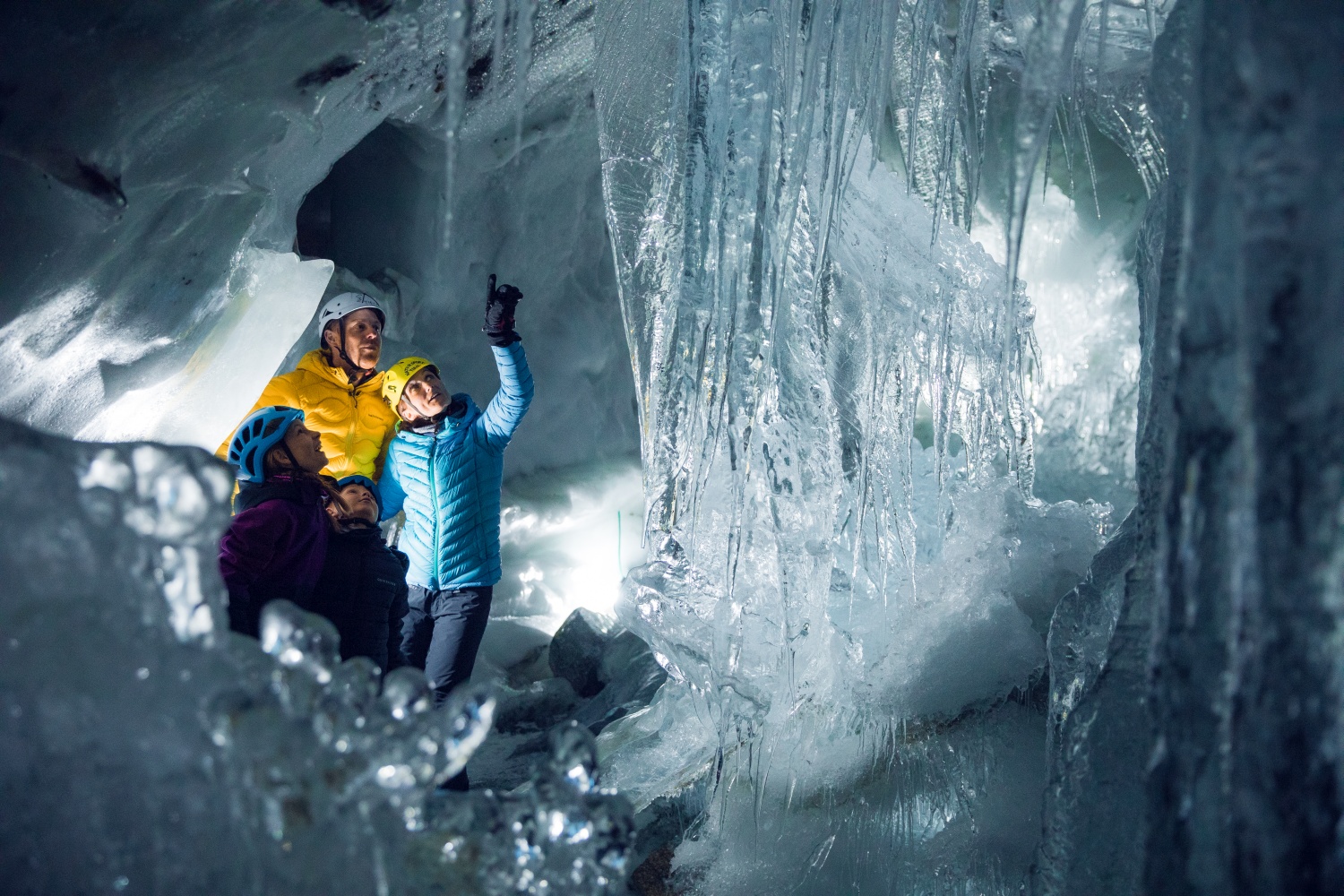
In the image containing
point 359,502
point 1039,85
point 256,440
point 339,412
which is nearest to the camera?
point 1039,85

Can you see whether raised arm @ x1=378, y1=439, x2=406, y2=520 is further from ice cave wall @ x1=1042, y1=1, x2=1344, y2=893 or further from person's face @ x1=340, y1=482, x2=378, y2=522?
ice cave wall @ x1=1042, y1=1, x2=1344, y2=893

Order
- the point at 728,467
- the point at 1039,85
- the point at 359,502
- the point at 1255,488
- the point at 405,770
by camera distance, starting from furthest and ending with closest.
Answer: the point at 359,502 → the point at 728,467 → the point at 1039,85 → the point at 405,770 → the point at 1255,488

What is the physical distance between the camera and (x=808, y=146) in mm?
2699

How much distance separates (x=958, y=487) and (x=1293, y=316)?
7.28ft

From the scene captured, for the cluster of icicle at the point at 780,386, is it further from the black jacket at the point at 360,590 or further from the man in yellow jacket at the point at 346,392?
the man in yellow jacket at the point at 346,392

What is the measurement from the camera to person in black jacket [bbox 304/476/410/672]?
2.65 metres

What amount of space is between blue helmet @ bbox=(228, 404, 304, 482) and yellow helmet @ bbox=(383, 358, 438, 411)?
17.1 inches

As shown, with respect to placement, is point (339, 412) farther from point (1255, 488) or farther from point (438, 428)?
point (1255, 488)

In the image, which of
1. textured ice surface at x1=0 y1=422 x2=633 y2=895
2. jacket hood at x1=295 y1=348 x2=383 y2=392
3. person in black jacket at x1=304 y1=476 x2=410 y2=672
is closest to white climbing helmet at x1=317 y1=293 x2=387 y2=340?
jacket hood at x1=295 y1=348 x2=383 y2=392

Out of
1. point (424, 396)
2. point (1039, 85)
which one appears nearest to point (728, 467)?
point (424, 396)

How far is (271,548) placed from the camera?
7.88ft

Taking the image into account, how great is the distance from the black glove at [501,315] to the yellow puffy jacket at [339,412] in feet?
1.69

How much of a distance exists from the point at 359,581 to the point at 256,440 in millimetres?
487

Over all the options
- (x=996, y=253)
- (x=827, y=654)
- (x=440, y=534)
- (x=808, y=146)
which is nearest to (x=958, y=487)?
(x=827, y=654)
